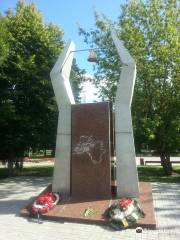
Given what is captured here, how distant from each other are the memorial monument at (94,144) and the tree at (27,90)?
768cm

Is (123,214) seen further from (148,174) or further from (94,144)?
(148,174)

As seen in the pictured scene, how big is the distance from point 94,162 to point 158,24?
12.1 m

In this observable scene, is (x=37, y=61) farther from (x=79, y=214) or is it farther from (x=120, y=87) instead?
(x=79, y=214)

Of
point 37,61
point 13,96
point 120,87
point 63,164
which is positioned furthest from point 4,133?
point 120,87

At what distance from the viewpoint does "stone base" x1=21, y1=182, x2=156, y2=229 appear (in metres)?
8.51

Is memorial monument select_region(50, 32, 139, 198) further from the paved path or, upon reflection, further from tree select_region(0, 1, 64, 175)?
tree select_region(0, 1, 64, 175)

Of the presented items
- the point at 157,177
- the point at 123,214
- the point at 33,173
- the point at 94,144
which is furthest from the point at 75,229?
the point at 33,173

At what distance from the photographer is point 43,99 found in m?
20.0

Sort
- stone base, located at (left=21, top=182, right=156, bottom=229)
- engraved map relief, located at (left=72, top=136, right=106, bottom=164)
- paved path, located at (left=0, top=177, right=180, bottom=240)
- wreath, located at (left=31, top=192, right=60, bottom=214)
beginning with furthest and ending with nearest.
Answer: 1. engraved map relief, located at (left=72, top=136, right=106, bottom=164)
2. wreath, located at (left=31, top=192, right=60, bottom=214)
3. stone base, located at (left=21, top=182, right=156, bottom=229)
4. paved path, located at (left=0, top=177, right=180, bottom=240)

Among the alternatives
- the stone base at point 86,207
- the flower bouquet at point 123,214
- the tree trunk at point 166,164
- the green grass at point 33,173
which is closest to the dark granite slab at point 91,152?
the stone base at point 86,207

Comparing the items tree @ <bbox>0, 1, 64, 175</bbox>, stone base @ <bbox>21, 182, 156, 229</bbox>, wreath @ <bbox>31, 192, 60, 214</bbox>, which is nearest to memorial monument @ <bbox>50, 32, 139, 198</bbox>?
stone base @ <bbox>21, 182, 156, 229</bbox>

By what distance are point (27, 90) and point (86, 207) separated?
11679 mm

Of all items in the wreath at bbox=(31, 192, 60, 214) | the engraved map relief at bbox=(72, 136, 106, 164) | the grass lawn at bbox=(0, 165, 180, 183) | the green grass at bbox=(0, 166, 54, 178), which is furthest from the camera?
the green grass at bbox=(0, 166, 54, 178)

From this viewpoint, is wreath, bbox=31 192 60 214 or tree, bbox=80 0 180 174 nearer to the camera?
wreath, bbox=31 192 60 214
